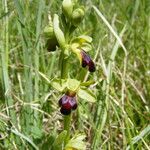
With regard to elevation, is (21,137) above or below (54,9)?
below

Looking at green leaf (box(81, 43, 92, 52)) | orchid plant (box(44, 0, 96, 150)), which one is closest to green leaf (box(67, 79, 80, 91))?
orchid plant (box(44, 0, 96, 150))

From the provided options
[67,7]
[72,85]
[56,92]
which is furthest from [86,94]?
[56,92]

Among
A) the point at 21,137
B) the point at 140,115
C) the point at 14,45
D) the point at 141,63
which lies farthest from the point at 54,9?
the point at 21,137

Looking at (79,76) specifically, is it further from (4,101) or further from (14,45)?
(14,45)

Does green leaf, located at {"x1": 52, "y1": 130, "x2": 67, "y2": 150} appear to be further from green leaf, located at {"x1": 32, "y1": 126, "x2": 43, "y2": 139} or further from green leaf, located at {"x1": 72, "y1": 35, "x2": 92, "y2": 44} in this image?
green leaf, located at {"x1": 72, "y1": 35, "x2": 92, "y2": 44}

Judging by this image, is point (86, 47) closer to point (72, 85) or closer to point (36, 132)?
point (72, 85)

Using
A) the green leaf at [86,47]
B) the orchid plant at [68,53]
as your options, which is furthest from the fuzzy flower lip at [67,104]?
the green leaf at [86,47]

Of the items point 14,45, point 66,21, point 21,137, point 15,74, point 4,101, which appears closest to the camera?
point 66,21
